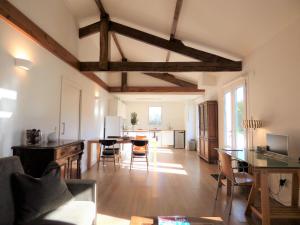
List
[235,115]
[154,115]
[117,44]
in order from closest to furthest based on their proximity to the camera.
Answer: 1. [235,115]
2. [117,44]
3. [154,115]

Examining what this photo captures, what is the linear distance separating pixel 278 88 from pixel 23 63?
3.73 meters

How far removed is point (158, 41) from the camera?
5.11 metres

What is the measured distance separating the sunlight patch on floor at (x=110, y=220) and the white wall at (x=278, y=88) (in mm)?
2454

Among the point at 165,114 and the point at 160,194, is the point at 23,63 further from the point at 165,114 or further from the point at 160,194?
the point at 165,114

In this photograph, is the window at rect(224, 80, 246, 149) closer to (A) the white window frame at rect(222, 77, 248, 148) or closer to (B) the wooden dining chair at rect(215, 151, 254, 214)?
(A) the white window frame at rect(222, 77, 248, 148)

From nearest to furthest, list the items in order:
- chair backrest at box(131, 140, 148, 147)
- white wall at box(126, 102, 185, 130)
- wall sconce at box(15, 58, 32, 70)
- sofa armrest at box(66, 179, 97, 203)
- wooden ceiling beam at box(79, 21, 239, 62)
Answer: sofa armrest at box(66, 179, 97, 203) → wall sconce at box(15, 58, 32, 70) → wooden ceiling beam at box(79, 21, 239, 62) → chair backrest at box(131, 140, 148, 147) → white wall at box(126, 102, 185, 130)

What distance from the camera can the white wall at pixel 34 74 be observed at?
8.25ft

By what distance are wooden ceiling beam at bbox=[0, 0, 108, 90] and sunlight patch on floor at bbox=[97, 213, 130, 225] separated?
2637 millimetres

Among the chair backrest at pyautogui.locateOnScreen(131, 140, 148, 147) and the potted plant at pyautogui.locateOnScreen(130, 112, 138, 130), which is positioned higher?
the potted plant at pyautogui.locateOnScreen(130, 112, 138, 130)

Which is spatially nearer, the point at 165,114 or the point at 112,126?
the point at 112,126

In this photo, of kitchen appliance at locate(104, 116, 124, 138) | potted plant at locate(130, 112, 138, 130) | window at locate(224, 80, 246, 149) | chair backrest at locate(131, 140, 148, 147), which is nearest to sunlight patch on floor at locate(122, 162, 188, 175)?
chair backrest at locate(131, 140, 148, 147)

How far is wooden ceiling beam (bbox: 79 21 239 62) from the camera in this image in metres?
4.96

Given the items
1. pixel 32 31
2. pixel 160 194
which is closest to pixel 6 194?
pixel 32 31

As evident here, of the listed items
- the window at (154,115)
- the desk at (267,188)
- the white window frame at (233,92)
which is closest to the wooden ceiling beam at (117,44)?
the white window frame at (233,92)
